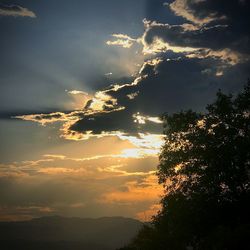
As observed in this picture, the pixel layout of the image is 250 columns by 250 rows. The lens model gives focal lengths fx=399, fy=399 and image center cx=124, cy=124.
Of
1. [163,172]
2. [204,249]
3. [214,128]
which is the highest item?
Answer: [214,128]

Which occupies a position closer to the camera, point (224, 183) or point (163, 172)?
Result: point (224, 183)

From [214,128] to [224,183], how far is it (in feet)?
19.5

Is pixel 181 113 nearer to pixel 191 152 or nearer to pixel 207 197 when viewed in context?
pixel 191 152

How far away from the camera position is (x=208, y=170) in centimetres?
4147

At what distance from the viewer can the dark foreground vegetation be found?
4134cm

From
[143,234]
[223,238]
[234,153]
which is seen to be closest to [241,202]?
[234,153]

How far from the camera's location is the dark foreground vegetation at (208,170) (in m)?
41.3

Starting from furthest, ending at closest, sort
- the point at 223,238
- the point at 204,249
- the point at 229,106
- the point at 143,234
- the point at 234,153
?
the point at 143,234 < the point at 229,106 < the point at 234,153 < the point at 204,249 < the point at 223,238

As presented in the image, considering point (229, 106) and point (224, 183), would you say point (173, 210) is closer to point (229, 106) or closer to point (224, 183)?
point (224, 183)

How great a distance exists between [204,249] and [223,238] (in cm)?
610

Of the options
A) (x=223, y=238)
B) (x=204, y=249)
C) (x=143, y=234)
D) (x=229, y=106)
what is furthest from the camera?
(x=143, y=234)

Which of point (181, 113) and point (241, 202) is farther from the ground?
point (181, 113)

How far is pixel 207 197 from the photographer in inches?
1657

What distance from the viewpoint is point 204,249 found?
121 feet
